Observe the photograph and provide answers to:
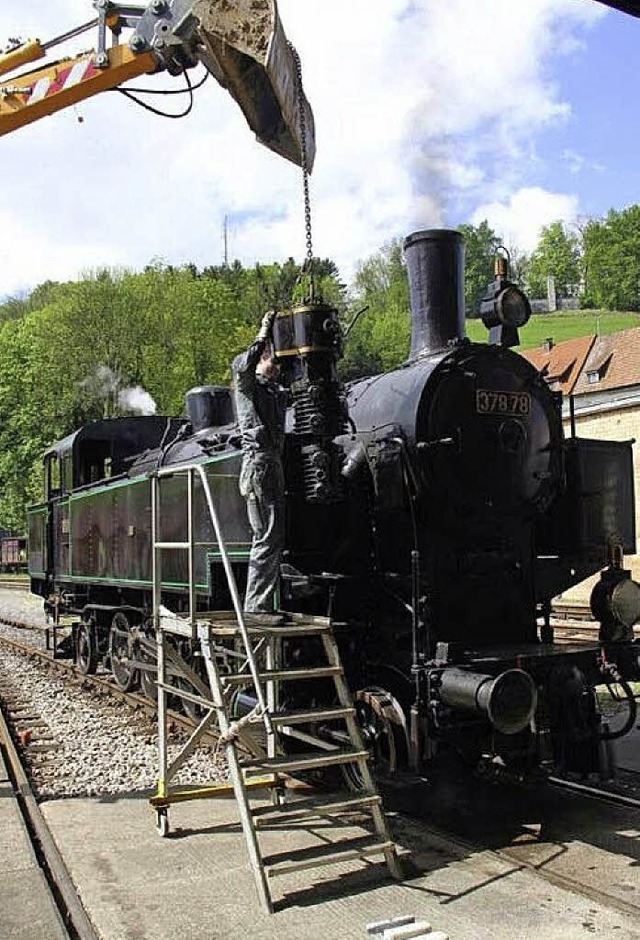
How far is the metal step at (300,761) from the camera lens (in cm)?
484

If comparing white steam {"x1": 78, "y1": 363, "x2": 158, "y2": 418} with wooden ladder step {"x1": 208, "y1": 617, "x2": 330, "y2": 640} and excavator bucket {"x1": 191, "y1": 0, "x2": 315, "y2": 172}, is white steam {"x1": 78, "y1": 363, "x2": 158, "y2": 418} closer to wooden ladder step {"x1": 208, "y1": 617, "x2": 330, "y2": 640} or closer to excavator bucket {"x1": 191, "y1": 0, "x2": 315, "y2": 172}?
excavator bucket {"x1": 191, "y1": 0, "x2": 315, "y2": 172}

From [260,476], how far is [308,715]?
1.49m

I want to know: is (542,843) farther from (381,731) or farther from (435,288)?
(435,288)

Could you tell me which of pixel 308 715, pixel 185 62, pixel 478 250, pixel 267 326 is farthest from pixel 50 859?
pixel 478 250

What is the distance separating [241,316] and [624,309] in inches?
1844

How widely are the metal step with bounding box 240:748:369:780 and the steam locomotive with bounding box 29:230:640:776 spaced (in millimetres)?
541

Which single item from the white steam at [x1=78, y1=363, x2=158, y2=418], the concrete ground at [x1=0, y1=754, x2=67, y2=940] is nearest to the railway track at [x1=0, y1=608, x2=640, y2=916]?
the concrete ground at [x1=0, y1=754, x2=67, y2=940]

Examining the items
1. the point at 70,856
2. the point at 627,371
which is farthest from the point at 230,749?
the point at 627,371

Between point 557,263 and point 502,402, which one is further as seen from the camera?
point 557,263

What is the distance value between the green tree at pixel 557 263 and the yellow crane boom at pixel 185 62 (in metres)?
87.5

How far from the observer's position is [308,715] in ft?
16.5

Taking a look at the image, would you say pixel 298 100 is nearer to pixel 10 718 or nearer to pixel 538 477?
pixel 538 477

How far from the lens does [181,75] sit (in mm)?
6883

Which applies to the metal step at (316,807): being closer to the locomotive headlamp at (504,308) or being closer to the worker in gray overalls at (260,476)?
the worker in gray overalls at (260,476)
